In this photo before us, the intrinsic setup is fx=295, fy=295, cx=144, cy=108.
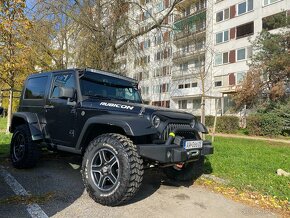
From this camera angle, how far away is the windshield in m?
5.41

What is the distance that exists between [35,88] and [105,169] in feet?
10.3

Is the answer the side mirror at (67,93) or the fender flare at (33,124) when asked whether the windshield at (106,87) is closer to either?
the side mirror at (67,93)

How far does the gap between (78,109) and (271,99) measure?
71.8 feet

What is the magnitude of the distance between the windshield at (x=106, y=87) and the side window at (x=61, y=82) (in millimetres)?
252

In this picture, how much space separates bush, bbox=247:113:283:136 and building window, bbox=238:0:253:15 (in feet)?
51.6

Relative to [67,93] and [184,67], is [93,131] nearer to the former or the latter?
[67,93]

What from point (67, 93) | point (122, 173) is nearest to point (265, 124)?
point (67, 93)

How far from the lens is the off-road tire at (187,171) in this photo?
556 centimetres

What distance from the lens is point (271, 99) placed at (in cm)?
2381

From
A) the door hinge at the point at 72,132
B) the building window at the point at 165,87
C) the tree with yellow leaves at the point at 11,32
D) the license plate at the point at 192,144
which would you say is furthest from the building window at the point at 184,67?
the license plate at the point at 192,144

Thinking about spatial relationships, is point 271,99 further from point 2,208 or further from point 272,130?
point 2,208

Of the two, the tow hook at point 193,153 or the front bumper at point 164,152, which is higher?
the front bumper at point 164,152

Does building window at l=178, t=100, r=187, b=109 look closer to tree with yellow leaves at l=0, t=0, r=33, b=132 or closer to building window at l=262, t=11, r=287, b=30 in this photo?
building window at l=262, t=11, r=287, b=30

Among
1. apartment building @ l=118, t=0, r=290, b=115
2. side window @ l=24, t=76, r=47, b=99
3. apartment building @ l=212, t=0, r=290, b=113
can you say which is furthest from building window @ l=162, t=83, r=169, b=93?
side window @ l=24, t=76, r=47, b=99
